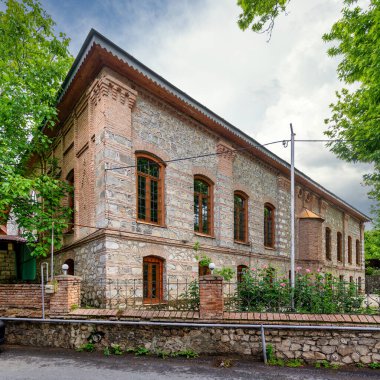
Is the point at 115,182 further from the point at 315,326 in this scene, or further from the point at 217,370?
the point at 315,326

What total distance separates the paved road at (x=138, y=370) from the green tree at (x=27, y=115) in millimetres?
4108

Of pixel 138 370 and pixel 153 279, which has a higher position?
pixel 153 279

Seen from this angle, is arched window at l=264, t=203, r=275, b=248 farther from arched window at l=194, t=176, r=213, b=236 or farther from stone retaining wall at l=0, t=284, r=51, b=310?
stone retaining wall at l=0, t=284, r=51, b=310

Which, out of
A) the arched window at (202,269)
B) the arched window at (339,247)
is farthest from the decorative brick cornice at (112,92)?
the arched window at (339,247)

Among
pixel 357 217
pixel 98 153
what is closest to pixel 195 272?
pixel 98 153

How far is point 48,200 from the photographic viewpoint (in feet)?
36.0

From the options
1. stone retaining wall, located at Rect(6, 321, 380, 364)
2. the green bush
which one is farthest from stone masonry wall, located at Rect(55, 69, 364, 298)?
the green bush

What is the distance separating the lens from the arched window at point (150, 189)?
10.1m

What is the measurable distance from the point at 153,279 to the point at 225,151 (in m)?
5.95

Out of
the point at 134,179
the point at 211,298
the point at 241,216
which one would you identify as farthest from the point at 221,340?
the point at 241,216

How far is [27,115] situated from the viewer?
417 inches

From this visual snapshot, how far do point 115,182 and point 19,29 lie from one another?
830 cm

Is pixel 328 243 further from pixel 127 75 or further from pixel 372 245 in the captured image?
pixel 127 75

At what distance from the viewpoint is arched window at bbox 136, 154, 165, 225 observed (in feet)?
33.0
